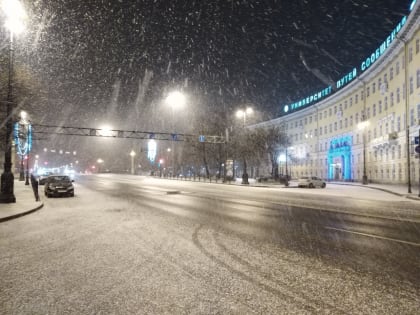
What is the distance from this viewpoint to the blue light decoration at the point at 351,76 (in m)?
40.9

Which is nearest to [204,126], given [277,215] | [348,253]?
[277,215]

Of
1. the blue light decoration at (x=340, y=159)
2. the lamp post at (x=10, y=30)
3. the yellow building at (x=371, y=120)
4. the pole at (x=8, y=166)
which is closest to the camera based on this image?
the lamp post at (x=10, y=30)

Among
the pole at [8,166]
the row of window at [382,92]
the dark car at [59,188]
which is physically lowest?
the dark car at [59,188]

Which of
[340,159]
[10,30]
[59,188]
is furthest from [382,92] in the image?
[10,30]

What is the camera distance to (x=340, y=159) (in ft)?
214

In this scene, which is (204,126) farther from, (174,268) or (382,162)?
(174,268)

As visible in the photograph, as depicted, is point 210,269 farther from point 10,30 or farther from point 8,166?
point 10,30

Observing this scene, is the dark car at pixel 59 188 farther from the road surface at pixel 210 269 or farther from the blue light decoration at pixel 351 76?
the blue light decoration at pixel 351 76

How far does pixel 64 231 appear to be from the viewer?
9.69 metres

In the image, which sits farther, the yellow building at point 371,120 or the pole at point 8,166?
the yellow building at point 371,120

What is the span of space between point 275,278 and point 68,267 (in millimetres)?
3381

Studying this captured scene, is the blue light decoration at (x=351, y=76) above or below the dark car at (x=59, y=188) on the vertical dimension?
above

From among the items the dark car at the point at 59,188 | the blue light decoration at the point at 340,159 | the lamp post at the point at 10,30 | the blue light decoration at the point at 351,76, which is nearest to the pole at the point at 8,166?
the lamp post at the point at 10,30

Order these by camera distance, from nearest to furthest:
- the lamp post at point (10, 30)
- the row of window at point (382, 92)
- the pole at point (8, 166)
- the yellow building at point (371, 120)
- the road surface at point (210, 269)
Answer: the road surface at point (210, 269) < the lamp post at point (10, 30) < the pole at point (8, 166) < the yellow building at point (371, 120) < the row of window at point (382, 92)
